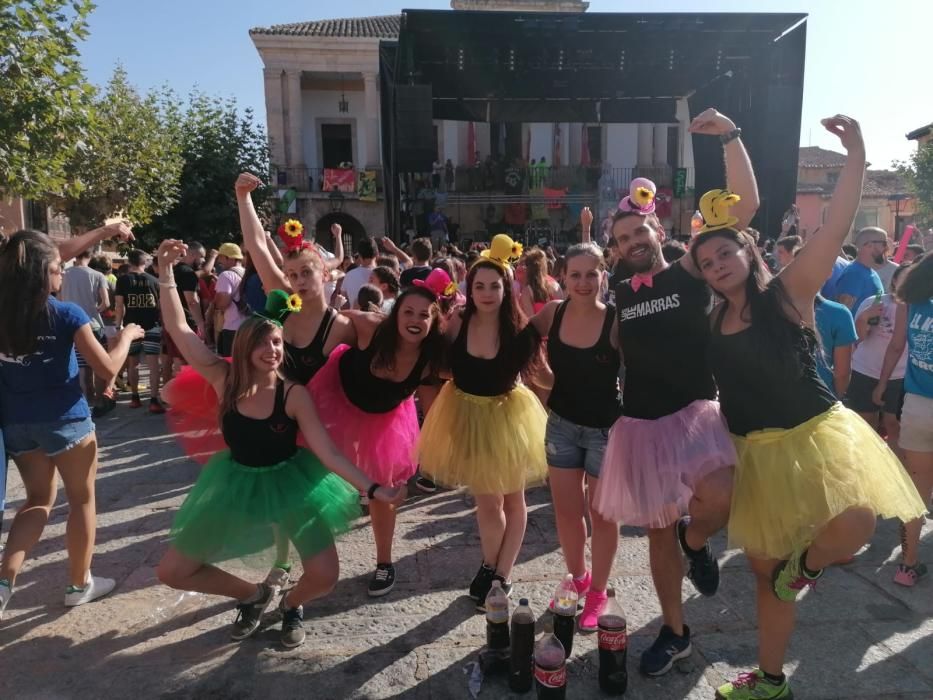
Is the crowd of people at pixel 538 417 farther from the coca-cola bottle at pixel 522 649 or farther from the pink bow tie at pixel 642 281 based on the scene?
the coca-cola bottle at pixel 522 649

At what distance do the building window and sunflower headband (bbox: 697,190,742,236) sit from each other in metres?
27.0

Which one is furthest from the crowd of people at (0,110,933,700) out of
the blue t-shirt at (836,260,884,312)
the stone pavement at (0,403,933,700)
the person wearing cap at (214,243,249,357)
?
the person wearing cap at (214,243,249,357)

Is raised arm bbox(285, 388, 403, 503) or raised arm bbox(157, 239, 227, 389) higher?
raised arm bbox(157, 239, 227, 389)

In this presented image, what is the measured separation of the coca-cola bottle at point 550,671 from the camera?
2.53m

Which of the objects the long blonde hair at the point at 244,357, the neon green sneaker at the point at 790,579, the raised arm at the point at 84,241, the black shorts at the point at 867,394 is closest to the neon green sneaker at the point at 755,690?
the neon green sneaker at the point at 790,579

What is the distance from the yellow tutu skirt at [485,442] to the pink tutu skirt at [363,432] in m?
0.14

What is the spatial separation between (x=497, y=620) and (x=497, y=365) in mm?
1259

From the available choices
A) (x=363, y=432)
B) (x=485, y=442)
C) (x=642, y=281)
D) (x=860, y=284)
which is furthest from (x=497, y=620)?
(x=860, y=284)

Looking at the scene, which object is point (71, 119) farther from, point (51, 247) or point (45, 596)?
point (45, 596)

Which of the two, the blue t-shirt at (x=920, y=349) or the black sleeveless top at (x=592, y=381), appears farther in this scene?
the blue t-shirt at (x=920, y=349)

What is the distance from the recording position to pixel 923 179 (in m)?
25.9

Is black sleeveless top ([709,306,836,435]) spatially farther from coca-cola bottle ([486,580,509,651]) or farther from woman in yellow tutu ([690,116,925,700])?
coca-cola bottle ([486,580,509,651])

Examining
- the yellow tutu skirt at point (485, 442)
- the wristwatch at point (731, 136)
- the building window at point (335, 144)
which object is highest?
the building window at point (335, 144)

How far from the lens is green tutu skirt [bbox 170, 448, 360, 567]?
300cm
